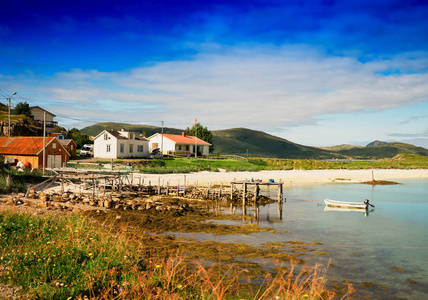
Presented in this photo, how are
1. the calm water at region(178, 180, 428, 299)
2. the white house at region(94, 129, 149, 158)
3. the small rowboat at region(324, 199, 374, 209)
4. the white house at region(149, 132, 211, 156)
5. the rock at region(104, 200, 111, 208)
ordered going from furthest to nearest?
the white house at region(149, 132, 211, 156), the white house at region(94, 129, 149, 158), the small rowboat at region(324, 199, 374, 209), the rock at region(104, 200, 111, 208), the calm water at region(178, 180, 428, 299)

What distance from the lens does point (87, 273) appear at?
8305 mm

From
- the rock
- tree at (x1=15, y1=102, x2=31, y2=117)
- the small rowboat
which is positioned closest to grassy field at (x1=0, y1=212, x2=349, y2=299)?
the rock

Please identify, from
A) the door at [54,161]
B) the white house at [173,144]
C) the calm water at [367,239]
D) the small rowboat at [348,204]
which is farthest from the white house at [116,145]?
the small rowboat at [348,204]

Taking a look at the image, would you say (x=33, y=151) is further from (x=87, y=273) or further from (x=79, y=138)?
(x=79, y=138)

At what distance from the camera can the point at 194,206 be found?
2944cm

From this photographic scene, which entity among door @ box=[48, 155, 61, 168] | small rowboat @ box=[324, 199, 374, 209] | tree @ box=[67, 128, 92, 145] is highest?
tree @ box=[67, 128, 92, 145]

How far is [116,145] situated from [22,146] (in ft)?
59.3

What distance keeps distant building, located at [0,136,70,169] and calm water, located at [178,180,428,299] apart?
24996 millimetres

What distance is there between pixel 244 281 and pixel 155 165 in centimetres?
4265

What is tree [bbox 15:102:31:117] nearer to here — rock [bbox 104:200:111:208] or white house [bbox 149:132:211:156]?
white house [bbox 149:132:211:156]

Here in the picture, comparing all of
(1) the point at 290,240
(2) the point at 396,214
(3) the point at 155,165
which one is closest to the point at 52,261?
(1) the point at 290,240

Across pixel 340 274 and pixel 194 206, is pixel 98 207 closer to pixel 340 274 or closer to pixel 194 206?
pixel 194 206

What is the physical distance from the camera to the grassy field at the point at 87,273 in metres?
7.36

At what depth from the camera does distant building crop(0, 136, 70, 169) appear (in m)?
39.4
